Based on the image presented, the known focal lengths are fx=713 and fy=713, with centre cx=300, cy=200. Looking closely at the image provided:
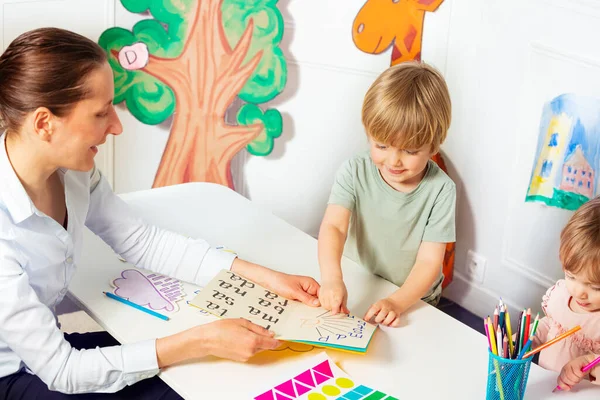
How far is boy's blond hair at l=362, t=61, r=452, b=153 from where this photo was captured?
64.5 inches

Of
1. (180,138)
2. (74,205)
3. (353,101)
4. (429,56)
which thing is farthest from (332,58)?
(74,205)

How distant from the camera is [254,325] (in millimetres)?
1379

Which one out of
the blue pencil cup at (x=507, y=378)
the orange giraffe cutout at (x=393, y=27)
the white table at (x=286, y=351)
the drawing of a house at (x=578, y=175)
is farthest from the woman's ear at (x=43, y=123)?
the drawing of a house at (x=578, y=175)

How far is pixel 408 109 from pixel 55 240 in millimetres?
824

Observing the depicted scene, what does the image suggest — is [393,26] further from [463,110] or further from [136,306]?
[136,306]

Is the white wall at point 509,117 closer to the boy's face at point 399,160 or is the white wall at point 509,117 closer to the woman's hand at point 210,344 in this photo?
the boy's face at point 399,160

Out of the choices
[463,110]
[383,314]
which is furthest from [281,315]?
[463,110]

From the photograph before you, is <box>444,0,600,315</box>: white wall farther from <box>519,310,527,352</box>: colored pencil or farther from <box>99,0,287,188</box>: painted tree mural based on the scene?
<box>519,310,527,352</box>: colored pencil

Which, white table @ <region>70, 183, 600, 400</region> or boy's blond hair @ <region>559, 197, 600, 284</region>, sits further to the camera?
boy's blond hair @ <region>559, 197, 600, 284</region>

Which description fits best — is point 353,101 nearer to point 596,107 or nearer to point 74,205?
point 596,107

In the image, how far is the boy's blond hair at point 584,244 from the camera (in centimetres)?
146

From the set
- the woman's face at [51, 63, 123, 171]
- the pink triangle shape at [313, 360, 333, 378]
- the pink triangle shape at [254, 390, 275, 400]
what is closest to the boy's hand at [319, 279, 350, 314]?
the pink triangle shape at [313, 360, 333, 378]

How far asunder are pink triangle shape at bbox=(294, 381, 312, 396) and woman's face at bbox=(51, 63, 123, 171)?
24.5 inches

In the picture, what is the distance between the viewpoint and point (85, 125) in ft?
4.65
